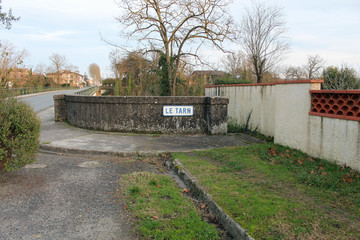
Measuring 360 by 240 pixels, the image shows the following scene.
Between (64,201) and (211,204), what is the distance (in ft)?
7.04

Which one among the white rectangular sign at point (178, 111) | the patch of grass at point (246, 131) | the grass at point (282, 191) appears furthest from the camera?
the white rectangular sign at point (178, 111)

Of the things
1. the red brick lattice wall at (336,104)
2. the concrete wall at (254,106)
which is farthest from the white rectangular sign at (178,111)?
the red brick lattice wall at (336,104)

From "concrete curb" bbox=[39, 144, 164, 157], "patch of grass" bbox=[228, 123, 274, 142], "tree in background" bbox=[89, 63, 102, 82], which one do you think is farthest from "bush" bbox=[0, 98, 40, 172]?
"tree in background" bbox=[89, 63, 102, 82]

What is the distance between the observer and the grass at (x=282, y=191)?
3.05 meters

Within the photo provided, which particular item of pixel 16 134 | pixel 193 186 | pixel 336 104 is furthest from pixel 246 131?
pixel 16 134

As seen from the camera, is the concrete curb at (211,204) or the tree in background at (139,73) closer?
the concrete curb at (211,204)

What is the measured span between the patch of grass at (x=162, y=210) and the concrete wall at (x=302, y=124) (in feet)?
10.2

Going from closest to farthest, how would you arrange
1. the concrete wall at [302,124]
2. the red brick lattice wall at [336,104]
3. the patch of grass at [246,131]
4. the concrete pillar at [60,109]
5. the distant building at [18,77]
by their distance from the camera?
the red brick lattice wall at [336,104] < the concrete wall at [302,124] < the patch of grass at [246,131] < the concrete pillar at [60,109] < the distant building at [18,77]

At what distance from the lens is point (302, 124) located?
6.19 m

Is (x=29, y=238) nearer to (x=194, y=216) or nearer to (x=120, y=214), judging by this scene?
(x=120, y=214)

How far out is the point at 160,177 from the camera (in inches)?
Result: 203

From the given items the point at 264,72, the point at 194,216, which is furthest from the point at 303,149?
the point at 264,72

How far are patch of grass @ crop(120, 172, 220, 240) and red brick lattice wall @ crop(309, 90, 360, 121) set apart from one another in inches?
130

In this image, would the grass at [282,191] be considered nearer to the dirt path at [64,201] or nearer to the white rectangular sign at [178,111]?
the dirt path at [64,201]
